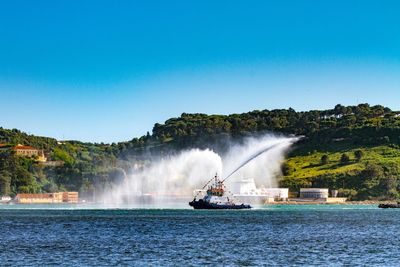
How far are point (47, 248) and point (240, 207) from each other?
99.8 m

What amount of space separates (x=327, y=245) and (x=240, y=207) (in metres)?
95.0

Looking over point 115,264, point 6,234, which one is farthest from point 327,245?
point 6,234

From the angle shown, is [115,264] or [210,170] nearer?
[115,264]

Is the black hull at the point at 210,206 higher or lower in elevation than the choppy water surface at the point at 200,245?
higher

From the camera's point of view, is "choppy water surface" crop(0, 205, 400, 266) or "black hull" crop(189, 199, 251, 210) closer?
"choppy water surface" crop(0, 205, 400, 266)

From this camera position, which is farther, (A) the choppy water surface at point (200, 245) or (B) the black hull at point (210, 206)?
(B) the black hull at point (210, 206)

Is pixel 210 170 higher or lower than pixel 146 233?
higher

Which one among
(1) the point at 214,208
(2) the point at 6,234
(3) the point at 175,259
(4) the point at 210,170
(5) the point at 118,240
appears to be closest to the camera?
(3) the point at 175,259

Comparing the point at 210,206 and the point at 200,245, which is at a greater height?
the point at 210,206

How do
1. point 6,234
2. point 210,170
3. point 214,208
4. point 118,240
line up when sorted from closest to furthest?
point 118,240 → point 6,234 → point 214,208 → point 210,170

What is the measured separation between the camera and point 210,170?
591ft

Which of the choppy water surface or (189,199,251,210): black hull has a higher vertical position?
(189,199,251,210): black hull

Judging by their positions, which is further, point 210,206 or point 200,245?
point 210,206

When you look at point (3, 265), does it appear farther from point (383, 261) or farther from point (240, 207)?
point (240, 207)
